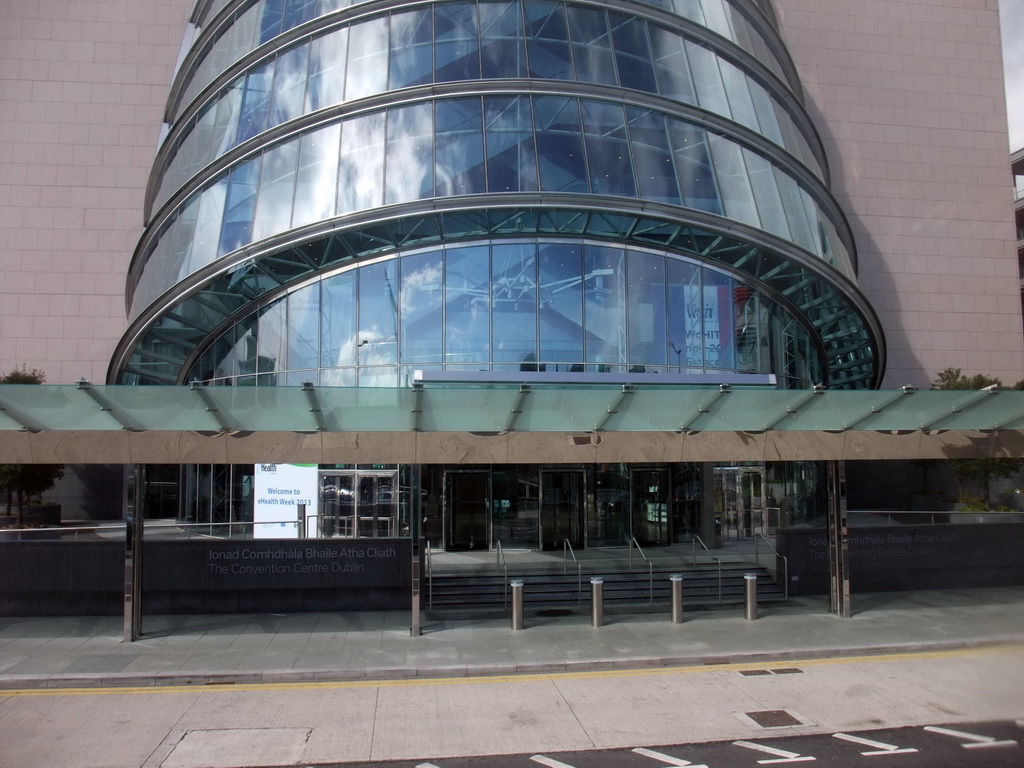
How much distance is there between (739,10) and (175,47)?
2440cm

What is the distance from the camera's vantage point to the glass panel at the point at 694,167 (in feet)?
69.9

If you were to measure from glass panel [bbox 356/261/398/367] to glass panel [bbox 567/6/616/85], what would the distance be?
307 inches

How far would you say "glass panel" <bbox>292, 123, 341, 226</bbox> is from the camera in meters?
21.0

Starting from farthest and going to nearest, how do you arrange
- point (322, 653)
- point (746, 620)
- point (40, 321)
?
1. point (40, 321)
2. point (746, 620)
3. point (322, 653)

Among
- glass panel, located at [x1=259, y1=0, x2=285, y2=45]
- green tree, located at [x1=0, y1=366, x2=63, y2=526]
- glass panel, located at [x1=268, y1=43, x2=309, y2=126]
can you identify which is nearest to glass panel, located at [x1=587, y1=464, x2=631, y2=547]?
glass panel, located at [x1=268, y1=43, x2=309, y2=126]

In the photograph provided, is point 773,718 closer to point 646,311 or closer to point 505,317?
point 505,317

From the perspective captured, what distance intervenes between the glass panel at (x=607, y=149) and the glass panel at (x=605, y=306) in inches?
84.4

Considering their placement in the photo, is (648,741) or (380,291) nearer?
(648,741)

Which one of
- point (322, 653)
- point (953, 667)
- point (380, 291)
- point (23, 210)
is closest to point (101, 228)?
point (23, 210)

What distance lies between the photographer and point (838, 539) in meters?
15.6

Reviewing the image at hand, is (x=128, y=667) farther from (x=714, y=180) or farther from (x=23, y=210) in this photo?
(x=23, y=210)

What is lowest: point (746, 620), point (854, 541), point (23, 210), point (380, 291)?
point (746, 620)

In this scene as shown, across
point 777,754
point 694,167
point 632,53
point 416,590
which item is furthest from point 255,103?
point 777,754

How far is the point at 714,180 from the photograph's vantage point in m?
21.8
